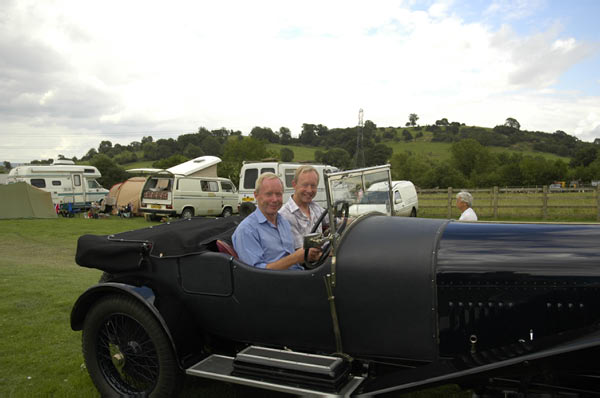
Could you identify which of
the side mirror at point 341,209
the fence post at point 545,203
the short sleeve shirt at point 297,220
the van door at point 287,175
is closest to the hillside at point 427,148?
the fence post at point 545,203

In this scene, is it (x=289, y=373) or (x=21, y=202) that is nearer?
(x=289, y=373)

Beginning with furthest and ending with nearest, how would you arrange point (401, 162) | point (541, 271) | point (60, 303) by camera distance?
point (401, 162) → point (60, 303) → point (541, 271)

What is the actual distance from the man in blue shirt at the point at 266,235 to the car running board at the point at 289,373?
574mm

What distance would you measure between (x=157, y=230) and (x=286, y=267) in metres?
1.28

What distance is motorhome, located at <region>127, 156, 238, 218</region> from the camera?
1764 centimetres

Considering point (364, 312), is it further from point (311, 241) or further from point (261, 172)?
point (261, 172)

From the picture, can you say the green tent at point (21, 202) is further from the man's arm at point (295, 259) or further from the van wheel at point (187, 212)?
the man's arm at point (295, 259)

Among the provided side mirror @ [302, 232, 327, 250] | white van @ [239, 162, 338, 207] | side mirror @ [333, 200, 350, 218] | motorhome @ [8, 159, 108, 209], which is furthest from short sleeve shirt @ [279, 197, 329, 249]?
motorhome @ [8, 159, 108, 209]

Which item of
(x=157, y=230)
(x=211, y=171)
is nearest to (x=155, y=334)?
(x=157, y=230)

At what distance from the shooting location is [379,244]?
102 inches

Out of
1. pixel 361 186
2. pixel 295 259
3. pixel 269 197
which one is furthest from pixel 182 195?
pixel 295 259

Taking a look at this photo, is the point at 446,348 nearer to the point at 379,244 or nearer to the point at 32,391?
the point at 379,244

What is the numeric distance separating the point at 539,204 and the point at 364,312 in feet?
59.5

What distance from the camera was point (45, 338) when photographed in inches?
173
